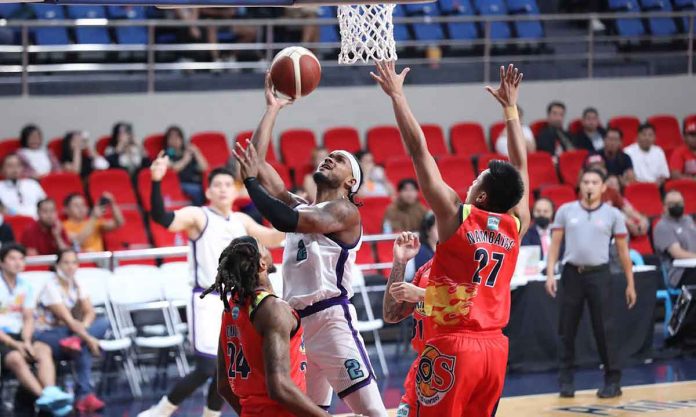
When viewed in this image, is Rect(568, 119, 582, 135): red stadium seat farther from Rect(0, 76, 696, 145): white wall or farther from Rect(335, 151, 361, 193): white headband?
Rect(335, 151, 361, 193): white headband

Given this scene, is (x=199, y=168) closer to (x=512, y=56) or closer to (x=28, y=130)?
(x=28, y=130)

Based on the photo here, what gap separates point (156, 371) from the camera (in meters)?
10.7

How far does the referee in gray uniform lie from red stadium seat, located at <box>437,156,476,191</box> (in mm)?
3892

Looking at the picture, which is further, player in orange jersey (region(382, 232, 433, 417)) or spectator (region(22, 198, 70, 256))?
spectator (region(22, 198, 70, 256))

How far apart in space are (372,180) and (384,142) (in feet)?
4.37

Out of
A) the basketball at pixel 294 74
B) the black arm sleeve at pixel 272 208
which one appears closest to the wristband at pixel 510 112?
the basketball at pixel 294 74

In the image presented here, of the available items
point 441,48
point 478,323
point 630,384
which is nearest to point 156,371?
point 630,384

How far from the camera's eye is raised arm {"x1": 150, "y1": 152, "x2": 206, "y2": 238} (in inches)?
308

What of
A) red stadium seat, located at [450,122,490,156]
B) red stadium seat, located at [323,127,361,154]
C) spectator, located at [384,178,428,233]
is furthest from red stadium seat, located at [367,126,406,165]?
spectator, located at [384,178,428,233]

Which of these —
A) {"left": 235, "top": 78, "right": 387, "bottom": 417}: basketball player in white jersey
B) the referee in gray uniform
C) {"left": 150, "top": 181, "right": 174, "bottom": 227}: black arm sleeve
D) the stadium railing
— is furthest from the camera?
the stadium railing

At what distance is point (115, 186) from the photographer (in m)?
12.5

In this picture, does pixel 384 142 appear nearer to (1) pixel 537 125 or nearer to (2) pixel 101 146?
(1) pixel 537 125

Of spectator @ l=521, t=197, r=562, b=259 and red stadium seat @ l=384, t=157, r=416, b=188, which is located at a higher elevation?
red stadium seat @ l=384, t=157, r=416, b=188

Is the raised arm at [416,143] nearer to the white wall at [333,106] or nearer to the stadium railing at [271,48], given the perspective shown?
the stadium railing at [271,48]
